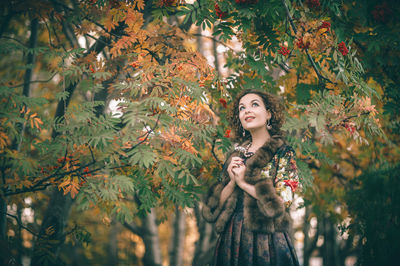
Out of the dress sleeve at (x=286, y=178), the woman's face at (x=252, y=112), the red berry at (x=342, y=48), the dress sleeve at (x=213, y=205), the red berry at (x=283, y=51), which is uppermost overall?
the red berry at (x=283, y=51)

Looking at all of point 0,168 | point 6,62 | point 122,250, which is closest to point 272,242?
point 0,168

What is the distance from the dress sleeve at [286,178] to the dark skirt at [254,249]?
35cm

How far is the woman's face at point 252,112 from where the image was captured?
3197mm

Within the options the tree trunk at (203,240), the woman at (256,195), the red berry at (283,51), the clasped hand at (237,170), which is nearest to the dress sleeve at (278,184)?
the woman at (256,195)

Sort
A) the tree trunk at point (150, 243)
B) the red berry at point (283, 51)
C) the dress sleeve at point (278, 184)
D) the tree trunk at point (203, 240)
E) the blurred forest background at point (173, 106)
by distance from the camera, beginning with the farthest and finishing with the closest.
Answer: the tree trunk at point (150, 243) < the tree trunk at point (203, 240) < the red berry at point (283, 51) < the blurred forest background at point (173, 106) < the dress sleeve at point (278, 184)

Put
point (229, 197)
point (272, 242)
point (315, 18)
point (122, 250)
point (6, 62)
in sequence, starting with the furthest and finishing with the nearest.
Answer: point (122, 250)
point (6, 62)
point (315, 18)
point (229, 197)
point (272, 242)

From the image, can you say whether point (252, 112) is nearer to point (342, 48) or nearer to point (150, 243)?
point (342, 48)

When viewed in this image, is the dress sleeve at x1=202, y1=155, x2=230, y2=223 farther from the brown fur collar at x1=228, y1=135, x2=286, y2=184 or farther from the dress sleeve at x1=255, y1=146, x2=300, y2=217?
the dress sleeve at x1=255, y1=146, x2=300, y2=217

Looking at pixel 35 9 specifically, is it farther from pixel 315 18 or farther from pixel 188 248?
pixel 188 248

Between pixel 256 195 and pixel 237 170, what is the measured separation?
303mm

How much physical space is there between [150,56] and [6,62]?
15.1 ft

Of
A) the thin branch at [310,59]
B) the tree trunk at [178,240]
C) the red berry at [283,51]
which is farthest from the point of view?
the tree trunk at [178,240]

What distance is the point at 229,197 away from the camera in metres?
3.10

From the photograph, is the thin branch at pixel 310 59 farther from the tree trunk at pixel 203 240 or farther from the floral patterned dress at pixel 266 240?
the tree trunk at pixel 203 240
